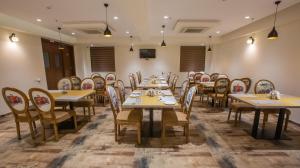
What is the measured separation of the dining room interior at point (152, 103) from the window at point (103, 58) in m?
2.21

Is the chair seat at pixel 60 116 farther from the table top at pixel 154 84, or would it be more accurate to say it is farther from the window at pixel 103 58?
the window at pixel 103 58

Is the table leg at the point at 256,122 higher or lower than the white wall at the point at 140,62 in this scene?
lower

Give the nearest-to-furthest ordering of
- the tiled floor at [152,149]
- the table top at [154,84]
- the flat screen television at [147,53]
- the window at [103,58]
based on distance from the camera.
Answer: the tiled floor at [152,149], the table top at [154,84], the flat screen television at [147,53], the window at [103,58]

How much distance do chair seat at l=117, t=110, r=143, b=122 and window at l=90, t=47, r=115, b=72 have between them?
6109 millimetres

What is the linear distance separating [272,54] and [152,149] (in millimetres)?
4256

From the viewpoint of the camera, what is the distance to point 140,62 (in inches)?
335

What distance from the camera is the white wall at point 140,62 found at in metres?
8.35

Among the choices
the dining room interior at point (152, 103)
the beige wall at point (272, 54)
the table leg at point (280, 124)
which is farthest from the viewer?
the beige wall at point (272, 54)

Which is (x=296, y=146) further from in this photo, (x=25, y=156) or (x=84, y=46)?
(x=84, y=46)

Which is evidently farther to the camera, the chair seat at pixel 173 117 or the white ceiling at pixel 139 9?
the white ceiling at pixel 139 9

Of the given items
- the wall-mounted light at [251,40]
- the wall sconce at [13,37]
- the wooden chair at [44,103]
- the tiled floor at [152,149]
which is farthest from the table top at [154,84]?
the wall sconce at [13,37]

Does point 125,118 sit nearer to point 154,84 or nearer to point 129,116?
point 129,116

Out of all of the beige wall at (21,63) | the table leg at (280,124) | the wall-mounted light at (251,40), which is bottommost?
the table leg at (280,124)

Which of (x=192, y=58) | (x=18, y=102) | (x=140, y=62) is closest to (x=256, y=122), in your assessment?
(x=18, y=102)
